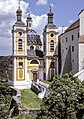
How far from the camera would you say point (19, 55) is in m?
61.2

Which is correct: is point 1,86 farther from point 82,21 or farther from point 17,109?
point 82,21

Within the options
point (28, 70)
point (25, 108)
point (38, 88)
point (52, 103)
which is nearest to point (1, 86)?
point (38, 88)

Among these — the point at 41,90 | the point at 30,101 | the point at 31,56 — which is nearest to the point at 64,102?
the point at 30,101

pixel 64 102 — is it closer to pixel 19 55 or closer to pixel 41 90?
pixel 41 90

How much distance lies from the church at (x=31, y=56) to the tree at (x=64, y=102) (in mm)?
29582

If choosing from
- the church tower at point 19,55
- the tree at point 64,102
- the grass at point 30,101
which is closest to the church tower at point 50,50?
the church tower at point 19,55

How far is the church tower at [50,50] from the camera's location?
63.4 meters

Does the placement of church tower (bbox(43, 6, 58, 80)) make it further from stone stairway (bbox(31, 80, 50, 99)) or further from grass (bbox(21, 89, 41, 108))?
grass (bbox(21, 89, 41, 108))

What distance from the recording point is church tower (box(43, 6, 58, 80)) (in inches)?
2495

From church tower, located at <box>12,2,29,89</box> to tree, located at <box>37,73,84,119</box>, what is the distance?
2937 cm

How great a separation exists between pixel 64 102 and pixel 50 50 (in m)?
33.2

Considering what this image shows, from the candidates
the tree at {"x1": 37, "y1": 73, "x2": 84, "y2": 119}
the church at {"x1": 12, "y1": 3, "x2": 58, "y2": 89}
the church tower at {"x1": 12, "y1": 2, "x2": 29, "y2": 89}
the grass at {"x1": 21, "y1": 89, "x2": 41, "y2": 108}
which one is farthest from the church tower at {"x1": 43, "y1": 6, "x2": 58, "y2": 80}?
the tree at {"x1": 37, "y1": 73, "x2": 84, "y2": 119}

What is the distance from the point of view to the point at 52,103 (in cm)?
3141

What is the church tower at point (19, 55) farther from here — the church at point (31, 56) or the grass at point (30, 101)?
the grass at point (30, 101)
